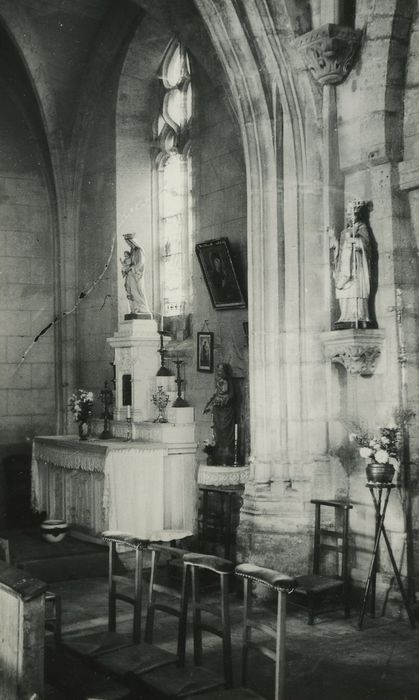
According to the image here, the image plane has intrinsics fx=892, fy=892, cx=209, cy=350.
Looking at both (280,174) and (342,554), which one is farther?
(280,174)

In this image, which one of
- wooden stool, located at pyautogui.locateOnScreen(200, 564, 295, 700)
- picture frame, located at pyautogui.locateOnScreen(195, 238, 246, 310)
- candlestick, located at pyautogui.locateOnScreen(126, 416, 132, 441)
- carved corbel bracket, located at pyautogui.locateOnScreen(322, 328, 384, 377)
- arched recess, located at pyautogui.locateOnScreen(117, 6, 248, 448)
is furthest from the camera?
candlestick, located at pyautogui.locateOnScreen(126, 416, 132, 441)

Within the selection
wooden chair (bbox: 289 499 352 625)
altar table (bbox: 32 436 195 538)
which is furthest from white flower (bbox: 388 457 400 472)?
altar table (bbox: 32 436 195 538)

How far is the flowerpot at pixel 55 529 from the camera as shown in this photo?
10734 mm

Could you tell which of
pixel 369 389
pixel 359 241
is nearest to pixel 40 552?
pixel 369 389

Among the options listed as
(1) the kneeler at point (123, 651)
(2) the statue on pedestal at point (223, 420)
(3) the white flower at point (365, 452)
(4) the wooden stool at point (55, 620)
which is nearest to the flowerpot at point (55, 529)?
(2) the statue on pedestal at point (223, 420)

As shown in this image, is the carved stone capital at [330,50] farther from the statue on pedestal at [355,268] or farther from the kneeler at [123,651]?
the kneeler at [123,651]

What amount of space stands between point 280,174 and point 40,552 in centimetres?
508

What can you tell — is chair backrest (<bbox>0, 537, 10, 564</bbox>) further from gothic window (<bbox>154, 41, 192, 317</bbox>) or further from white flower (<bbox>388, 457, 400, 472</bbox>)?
gothic window (<bbox>154, 41, 192, 317</bbox>)

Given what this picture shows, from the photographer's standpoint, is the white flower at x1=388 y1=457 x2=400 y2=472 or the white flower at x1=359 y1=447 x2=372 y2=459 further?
the white flower at x1=388 y1=457 x2=400 y2=472

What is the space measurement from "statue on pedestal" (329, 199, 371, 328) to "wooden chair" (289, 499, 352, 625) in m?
1.75

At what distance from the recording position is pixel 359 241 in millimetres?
8062

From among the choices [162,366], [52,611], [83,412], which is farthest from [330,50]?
[83,412]

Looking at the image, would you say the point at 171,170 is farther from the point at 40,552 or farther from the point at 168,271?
the point at 40,552

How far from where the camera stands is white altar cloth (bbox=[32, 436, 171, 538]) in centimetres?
1019
